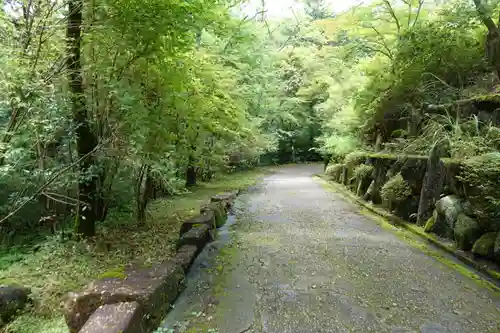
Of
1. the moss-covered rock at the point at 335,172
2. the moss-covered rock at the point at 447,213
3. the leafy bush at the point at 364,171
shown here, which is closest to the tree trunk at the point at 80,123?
the moss-covered rock at the point at 447,213

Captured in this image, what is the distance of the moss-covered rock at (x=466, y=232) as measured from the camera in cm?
387

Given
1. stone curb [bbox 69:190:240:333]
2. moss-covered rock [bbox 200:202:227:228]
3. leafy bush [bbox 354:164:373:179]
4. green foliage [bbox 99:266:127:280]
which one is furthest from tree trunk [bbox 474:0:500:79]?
green foliage [bbox 99:266:127:280]

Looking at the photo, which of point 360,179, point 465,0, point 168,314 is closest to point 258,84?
point 360,179

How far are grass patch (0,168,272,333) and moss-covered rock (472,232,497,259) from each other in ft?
12.0

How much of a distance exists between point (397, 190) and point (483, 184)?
82.4 inches

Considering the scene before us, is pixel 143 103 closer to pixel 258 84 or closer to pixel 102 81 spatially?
pixel 102 81

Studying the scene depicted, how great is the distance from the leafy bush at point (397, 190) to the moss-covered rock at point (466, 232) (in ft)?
4.74

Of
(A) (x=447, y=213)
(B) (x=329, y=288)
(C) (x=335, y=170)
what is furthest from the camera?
(C) (x=335, y=170)

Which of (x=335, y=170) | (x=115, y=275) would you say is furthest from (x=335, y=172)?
(x=115, y=275)

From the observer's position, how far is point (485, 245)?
3.64 meters

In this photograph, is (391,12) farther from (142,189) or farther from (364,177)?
(142,189)

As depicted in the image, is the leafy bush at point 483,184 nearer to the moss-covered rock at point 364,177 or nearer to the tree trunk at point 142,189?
the moss-covered rock at point 364,177

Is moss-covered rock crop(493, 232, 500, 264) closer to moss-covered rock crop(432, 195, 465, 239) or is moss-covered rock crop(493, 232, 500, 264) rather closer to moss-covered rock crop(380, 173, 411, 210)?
moss-covered rock crop(432, 195, 465, 239)

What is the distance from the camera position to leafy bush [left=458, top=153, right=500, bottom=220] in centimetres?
347
